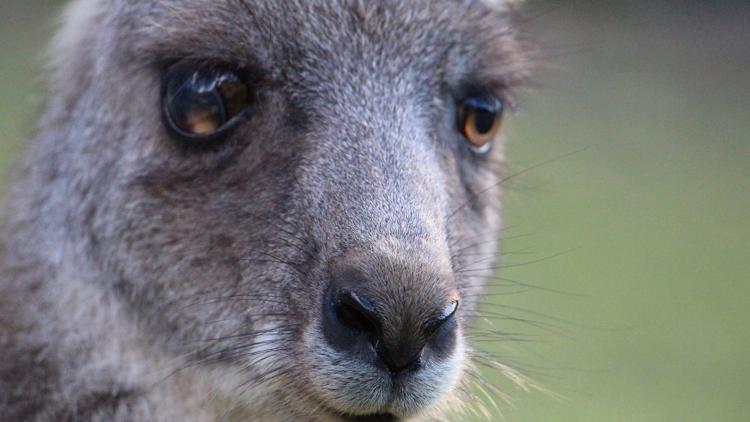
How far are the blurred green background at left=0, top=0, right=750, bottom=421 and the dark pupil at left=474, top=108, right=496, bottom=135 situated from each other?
330 cm

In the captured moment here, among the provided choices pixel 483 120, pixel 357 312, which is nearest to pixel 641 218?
pixel 483 120

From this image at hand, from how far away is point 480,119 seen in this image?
4379mm

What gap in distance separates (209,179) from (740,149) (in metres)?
13.4

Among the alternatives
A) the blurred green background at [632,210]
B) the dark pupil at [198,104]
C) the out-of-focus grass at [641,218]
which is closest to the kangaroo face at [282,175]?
the dark pupil at [198,104]

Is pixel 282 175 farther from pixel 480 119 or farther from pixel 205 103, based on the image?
pixel 480 119

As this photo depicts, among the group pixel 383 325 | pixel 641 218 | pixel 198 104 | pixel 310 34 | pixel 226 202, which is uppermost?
pixel 641 218

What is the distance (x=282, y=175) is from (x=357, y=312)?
0.72 metres

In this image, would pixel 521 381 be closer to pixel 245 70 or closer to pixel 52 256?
pixel 245 70

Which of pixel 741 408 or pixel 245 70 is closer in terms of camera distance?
pixel 245 70

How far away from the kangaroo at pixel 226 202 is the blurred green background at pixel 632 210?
3.85m

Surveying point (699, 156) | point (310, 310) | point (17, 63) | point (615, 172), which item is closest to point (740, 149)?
point (699, 156)

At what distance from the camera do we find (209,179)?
12.6ft

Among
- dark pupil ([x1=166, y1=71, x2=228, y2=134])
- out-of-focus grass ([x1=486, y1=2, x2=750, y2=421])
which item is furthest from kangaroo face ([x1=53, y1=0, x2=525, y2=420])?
out-of-focus grass ([x1=486, y1=2, x2=750, y2=421])

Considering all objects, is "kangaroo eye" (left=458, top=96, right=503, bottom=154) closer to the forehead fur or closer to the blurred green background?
the forehead fur
